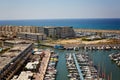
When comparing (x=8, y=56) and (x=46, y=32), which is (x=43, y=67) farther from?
(x=46, y=32)

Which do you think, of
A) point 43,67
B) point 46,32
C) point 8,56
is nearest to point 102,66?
point 43,67

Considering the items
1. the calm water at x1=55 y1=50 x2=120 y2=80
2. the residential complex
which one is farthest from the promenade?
the residential complex

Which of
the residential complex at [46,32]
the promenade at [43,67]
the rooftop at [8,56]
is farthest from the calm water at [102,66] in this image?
the residential complex at [46,32]

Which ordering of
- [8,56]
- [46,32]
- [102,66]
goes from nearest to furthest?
[8,56] → [102,66] → [46,32]

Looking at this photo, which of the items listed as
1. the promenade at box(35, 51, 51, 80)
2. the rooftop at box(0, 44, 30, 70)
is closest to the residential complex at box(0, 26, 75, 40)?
the promenade at box(35, 51, 51, 80)

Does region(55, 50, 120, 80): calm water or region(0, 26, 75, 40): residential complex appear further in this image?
region(0, 26, 75, 40): residential complex

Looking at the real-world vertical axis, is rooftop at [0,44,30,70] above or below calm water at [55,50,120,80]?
above

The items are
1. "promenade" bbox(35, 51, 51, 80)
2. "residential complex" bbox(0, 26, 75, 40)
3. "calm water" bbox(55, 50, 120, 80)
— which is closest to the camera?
"promenade" bbox(35, 51, 51, 80)

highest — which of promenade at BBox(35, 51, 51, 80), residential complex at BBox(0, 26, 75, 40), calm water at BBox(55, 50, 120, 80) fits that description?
residential complex at BBox(0, 26, 75, 40)

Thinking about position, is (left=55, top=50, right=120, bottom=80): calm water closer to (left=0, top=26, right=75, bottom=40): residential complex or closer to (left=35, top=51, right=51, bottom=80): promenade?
(left=35, top=51, right=51, bottom=80): promenade

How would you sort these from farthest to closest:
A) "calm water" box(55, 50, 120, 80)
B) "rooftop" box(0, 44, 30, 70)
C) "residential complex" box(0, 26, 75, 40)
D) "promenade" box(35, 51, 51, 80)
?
"residential complex" box(0, 26, 75, 40) → "calm water" box(55, 50, 120, 80) → "promenade" box(35, 51, 51, 80) → "rooftop" box(0, 44, 30, 70)

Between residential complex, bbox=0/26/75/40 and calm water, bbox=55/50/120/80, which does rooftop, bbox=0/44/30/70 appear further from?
residential complex, bbox=0/26/75/40

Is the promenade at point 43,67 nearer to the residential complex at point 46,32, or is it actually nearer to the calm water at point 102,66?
the calm water at point 102,66
